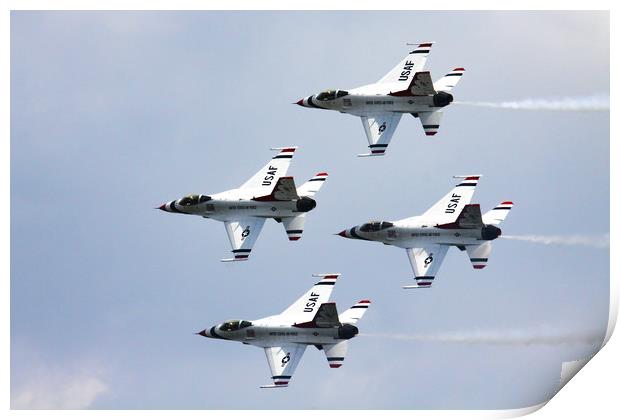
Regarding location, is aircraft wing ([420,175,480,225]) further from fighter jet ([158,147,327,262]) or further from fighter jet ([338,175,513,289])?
fighter jet ([158,147,327,262])

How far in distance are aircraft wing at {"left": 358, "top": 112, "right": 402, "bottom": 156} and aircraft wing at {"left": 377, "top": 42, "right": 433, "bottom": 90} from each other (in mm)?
700

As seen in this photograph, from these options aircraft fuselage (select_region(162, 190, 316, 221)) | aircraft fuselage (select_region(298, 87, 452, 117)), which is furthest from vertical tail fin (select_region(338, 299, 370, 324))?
aircraft fuselage (select_region(298, 87, 452, 117))

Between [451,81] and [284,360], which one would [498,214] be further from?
[284,360]

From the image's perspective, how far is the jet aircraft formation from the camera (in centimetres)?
4822

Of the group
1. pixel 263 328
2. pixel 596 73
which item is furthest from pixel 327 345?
pixel 596 73

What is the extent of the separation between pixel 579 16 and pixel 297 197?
717 centimetres

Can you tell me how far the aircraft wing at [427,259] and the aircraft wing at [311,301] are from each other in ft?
5.87

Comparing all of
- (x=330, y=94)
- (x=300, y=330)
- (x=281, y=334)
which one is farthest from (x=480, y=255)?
(x=330, y=94)

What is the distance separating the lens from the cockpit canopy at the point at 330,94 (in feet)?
161

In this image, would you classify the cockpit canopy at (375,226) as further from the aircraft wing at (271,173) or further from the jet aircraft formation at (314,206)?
the aircraft wing at (271,173)

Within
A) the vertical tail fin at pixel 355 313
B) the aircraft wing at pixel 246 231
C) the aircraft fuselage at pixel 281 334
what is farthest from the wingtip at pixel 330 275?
the aircraft wing at pixel 246 231

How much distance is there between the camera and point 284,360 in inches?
1912

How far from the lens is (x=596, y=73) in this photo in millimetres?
47031
